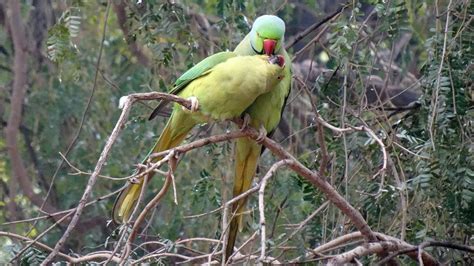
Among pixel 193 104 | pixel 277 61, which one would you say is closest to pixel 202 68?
pixel 193 104

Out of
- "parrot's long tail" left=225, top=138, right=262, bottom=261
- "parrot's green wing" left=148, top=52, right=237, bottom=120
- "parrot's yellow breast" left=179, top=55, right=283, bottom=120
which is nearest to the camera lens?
"parrot's yellow breast" left=179, top=55, right=283, bottom=120

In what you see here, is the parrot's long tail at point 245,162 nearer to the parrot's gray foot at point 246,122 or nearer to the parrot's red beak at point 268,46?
the parrot's gray foot at point 246,122

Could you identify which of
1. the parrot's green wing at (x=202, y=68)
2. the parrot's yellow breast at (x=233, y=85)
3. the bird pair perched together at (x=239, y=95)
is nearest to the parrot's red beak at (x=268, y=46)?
the bird pair perched together at (x=239, y=95)

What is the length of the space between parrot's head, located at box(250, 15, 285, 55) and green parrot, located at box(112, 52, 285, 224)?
207 mm

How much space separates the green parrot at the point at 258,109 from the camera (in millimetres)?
2518

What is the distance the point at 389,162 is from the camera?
2.61 m

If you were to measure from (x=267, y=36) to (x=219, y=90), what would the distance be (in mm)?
446

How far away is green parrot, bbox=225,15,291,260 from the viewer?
2.52 m

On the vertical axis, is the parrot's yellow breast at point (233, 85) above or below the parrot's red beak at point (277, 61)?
below

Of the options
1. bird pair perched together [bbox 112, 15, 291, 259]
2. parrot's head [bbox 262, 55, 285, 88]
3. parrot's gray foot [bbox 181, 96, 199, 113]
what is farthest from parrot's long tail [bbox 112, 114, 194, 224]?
parrot's head [bbox 262, 55, 285, 88]

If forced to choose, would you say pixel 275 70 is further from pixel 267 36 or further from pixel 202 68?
pixel 267 36

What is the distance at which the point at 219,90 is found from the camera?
92.7 inches

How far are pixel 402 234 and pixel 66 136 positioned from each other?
225 centimetres

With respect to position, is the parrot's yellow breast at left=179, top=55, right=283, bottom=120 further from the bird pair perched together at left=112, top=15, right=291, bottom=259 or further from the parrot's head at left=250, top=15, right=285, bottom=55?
the parrot's head at left=250, top=15, right=285, bottom=55
